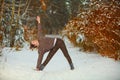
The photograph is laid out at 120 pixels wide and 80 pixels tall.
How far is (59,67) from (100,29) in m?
0.54

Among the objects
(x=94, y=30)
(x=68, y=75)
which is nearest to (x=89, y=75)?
(x=68, y=75)

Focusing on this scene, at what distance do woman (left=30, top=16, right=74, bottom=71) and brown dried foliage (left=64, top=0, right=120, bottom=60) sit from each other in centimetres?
13

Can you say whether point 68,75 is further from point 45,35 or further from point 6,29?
point 6,29

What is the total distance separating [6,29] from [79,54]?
0.76 meters

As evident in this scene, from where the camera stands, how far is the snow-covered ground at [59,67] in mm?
3156

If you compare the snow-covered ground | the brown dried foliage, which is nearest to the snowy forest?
the brown dried foliage

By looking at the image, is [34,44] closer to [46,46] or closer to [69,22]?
[46,46]

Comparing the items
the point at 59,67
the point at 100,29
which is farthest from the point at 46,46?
the point at 100,29

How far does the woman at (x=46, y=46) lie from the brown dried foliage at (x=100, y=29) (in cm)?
13

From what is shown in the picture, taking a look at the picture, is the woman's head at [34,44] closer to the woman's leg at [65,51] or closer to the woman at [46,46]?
the woman at [46,46]

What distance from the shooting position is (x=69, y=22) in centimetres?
331

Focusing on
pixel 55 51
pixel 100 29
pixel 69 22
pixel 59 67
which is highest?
pixel 69 22

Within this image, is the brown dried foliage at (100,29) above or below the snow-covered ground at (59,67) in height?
above

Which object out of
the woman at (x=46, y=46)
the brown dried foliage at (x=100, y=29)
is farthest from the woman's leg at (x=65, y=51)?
the brown dried foliage at (x=100, y=29)
